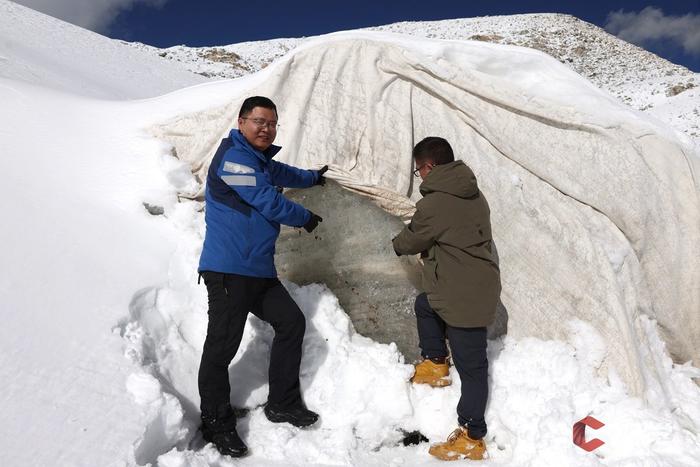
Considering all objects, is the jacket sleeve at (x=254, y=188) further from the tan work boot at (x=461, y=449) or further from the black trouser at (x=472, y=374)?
the tan work boot at (x=461, y=449)

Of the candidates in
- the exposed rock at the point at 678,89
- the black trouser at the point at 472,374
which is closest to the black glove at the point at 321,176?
the black trouser at the point at 472,374

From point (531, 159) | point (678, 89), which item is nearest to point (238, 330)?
point (531, 159)

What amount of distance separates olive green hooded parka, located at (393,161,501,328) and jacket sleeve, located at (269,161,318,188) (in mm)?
758

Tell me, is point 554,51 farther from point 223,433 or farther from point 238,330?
point 223,433

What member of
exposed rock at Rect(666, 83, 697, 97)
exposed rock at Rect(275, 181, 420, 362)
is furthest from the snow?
exposed rock at Rect(666, 83, 697, 97)

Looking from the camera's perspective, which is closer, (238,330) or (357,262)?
(238,330)

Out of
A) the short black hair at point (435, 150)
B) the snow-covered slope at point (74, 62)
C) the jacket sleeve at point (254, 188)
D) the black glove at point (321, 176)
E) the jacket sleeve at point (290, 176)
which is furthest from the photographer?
the snow-covered slope at point (74, 62)

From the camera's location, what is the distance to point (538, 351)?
2.88 m

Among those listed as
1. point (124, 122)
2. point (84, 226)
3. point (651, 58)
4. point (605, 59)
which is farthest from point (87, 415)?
point (651, 58)

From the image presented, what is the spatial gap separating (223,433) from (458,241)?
1459 millimetres

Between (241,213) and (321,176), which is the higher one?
(321,176)

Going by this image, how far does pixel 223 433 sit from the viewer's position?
2.31 meters

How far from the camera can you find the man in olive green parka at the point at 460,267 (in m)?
2.42

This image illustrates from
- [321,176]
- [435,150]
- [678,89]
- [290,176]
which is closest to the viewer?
[435,150]
